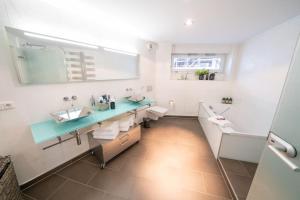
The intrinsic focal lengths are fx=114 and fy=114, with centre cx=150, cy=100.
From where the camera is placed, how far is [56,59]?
57.9 inches

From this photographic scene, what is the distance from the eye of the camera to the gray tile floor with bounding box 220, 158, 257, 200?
1.34 meters

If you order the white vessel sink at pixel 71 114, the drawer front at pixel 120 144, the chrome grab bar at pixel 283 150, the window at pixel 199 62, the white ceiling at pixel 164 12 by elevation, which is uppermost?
the white ceiling at pixel 164 12

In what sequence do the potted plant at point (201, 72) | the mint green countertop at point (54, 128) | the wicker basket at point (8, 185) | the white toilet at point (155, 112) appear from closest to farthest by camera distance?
1. the wicker basket at point (8, 185)
2. the mint green countertop at point (54, 128)
3. the white toilet at point (155, 112)
4. the potted plant at point (201, 72)

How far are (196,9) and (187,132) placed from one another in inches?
92.2

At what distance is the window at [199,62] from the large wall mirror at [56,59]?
201 centimetres

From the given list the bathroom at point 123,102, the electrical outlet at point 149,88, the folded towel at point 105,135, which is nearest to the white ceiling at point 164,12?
the bathroom at point 123,102

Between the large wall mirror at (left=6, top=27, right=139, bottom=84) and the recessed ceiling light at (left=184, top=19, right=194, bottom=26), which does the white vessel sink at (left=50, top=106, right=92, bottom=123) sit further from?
the recessed ceiling light at (left=184, top=19, right=194, bottom=26)

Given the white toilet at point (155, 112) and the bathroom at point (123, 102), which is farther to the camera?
the white toilet at point (155, 112)

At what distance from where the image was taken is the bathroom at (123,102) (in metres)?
1.13

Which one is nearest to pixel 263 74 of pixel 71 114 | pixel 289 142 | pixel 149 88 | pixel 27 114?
pixel 289 142

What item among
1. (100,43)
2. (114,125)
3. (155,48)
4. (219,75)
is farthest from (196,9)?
(219,75)

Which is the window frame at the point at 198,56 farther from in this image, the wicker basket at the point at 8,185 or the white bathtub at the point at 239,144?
the wicker basket at the point at 8,185

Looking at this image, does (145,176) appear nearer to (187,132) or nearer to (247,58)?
(187,132)

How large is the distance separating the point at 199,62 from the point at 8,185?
4148 millimetres
